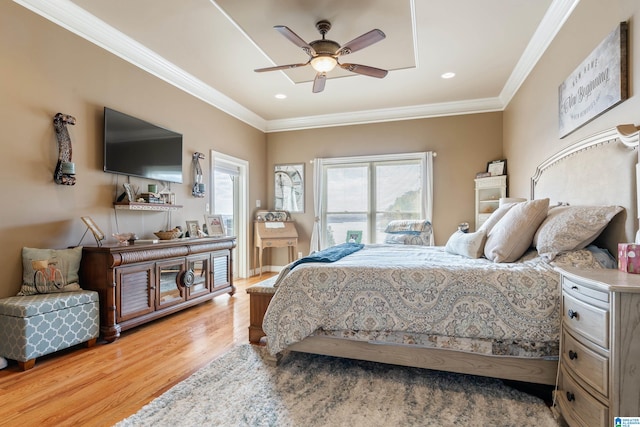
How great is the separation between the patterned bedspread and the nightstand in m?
0.21

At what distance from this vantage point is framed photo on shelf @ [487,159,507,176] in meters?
4.62

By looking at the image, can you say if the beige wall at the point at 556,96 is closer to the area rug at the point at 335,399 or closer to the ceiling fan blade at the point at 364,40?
the ceiling fan blade at the point at 364,40

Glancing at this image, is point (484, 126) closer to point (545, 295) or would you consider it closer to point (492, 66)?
point (492, 66)

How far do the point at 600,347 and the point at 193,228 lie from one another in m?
3.90

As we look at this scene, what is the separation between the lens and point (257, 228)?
18.3 feet

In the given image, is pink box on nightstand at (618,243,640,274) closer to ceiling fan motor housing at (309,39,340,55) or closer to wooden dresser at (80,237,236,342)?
ceiling fan motor housing at (309,39,340,55)

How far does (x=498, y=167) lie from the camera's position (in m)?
4.68

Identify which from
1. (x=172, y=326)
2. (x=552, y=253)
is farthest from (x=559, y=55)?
(x=172, y=326)

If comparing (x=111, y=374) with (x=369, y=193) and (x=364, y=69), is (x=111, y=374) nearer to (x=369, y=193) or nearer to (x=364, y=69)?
(x=364, y=69)

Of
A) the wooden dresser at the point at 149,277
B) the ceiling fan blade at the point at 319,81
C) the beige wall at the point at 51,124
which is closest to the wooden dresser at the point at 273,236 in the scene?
the wooden dresser at the point at 149,277

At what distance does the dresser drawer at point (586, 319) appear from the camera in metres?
1.26

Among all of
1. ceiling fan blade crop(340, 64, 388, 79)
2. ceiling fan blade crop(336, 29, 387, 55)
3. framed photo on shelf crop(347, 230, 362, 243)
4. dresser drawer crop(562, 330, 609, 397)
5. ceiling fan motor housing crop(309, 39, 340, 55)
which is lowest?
dresser drawer crop(562, 330, 609, 397)

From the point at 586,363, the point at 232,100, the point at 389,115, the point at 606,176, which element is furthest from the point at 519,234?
the point at 232,100

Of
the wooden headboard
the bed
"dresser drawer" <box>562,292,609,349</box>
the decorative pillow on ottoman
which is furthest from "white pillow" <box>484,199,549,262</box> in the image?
the decorative pillow on ottoman
